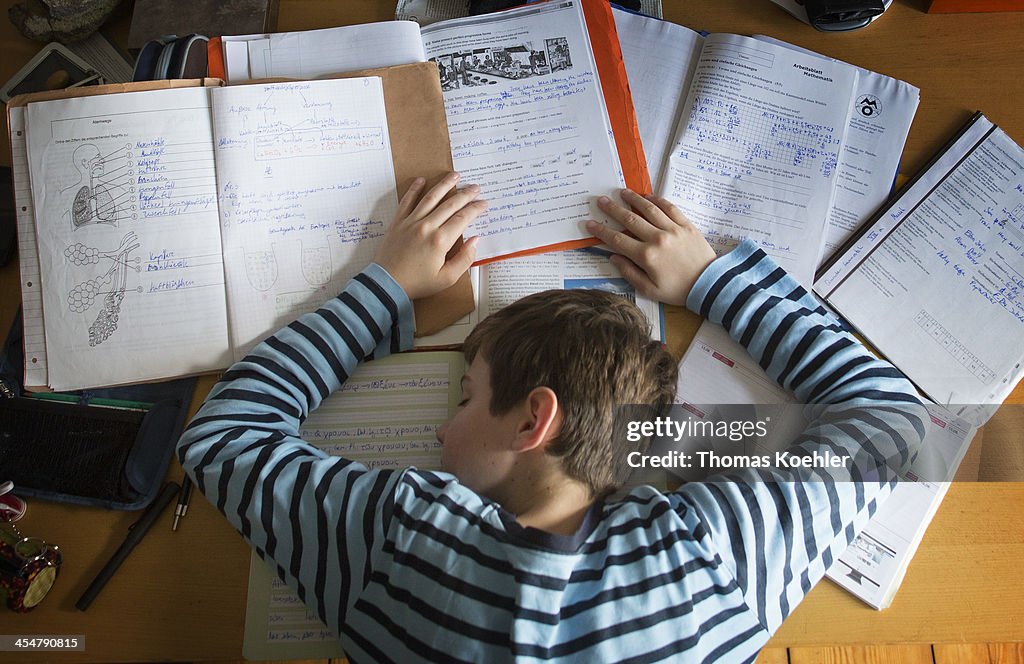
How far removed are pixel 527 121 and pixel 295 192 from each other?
0.29 m

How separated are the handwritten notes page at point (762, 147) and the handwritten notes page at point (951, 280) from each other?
7 cm

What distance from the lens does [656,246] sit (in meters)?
0.79

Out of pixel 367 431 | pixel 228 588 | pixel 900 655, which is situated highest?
pixel 367 431

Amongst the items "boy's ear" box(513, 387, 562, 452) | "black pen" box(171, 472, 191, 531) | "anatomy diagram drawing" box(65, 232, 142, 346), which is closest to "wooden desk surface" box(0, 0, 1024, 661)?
"black pen" box(171, 472, 191, 531)

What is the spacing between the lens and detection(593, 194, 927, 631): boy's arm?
632 millimetres

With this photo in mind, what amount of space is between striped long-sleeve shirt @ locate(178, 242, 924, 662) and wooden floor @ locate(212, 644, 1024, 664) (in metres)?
0.53

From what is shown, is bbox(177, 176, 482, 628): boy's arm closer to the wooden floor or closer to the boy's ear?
the boy's ear

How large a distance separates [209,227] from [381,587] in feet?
1.46

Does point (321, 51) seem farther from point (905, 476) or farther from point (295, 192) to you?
point (905, 476)

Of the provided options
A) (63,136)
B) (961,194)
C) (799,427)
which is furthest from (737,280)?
(63,136)

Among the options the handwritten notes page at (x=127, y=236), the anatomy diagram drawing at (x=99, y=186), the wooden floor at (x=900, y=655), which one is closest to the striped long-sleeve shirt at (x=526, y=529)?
the handwritten notes page at (x=127, y=236)

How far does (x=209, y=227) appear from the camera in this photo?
2.59 ft

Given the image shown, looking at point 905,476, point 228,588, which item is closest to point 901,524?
point 905,476

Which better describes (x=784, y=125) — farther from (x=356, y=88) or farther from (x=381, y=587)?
(x=381, y=587)
